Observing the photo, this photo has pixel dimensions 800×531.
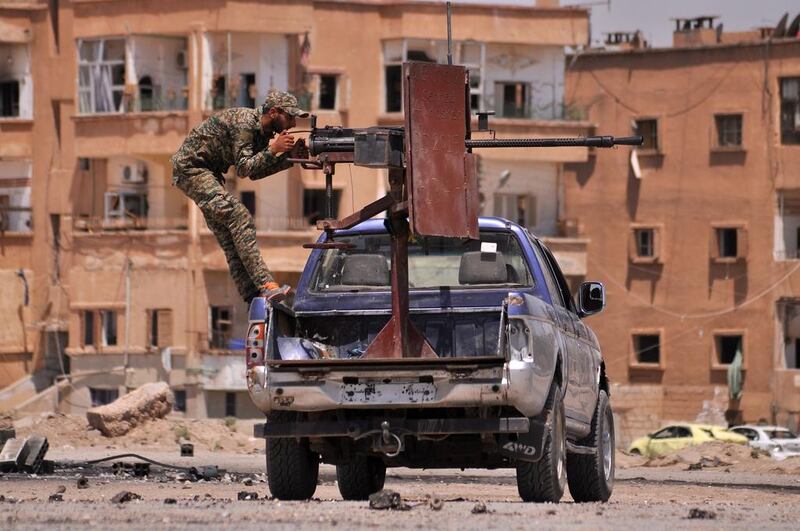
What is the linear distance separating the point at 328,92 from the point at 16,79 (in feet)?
32.5

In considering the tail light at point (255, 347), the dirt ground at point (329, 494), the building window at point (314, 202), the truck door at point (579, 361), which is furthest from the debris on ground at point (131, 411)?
the building window at point (314, 202)

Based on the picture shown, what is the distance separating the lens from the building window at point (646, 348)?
59.8 metres

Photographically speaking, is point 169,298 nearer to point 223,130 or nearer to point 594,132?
point 594,132

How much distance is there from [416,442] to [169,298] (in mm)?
40501

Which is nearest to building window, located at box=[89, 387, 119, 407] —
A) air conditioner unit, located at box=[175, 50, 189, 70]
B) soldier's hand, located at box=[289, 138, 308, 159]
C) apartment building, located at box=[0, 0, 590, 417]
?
apartment building, located at box=[0, 0, 590, 417]

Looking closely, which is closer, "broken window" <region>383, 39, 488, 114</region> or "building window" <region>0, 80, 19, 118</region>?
"broken window" <region>383, 39, 488, 114</region>

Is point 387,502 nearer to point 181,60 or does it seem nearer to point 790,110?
point 181,60

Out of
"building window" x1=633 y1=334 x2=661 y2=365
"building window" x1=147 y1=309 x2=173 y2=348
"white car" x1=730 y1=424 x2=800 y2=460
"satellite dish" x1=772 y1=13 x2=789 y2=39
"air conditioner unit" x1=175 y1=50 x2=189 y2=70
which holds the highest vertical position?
"satellite dish" x1=772 y1=13 x2=789 y2=39

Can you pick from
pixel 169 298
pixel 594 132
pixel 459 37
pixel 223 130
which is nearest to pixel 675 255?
pixel 594 132

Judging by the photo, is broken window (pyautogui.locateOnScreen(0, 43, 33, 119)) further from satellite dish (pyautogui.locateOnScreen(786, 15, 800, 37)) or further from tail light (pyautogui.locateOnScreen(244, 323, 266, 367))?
tail light (pyautogui.locateOnScreen(244, 323, 266, 367))

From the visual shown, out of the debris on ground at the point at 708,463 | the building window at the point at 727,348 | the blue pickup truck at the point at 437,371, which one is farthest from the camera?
the building window at the point at 727,348

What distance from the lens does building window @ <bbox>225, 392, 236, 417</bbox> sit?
52.9 metres

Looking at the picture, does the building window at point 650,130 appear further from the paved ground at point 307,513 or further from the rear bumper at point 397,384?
the rear bumper at point 397,384

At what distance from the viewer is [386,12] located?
56812 mm
